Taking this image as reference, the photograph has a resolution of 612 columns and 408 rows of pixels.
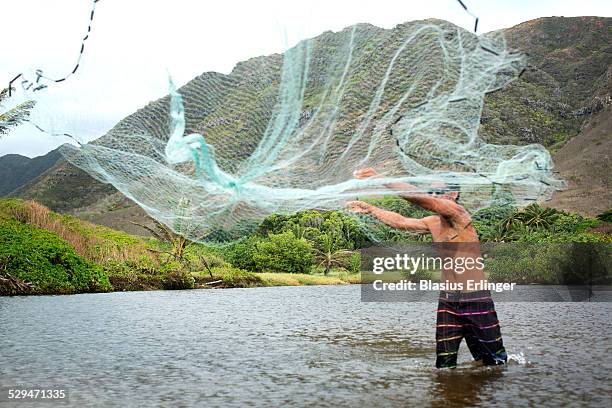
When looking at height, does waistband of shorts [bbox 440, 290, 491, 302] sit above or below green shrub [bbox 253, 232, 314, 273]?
below

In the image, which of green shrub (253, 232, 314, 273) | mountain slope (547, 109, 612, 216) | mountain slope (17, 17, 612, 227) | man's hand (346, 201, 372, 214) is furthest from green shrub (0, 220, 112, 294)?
mountain slope (547, 109, 612, 216)

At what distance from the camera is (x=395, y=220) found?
718cm

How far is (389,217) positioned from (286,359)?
397 cm

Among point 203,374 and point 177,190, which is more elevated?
point 177,190

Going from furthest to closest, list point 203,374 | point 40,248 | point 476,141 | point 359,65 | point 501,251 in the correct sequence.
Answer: point 501,251 < point 40,248 < point 203,374 < point 476,141 < point 359,65

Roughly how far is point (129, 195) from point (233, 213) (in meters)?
1.05

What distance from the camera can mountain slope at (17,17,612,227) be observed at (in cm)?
652

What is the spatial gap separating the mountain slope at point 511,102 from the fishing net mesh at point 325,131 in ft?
0.08

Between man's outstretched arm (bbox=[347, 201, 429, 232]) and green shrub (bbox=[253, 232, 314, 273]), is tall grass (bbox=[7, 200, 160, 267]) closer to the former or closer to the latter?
green shrub (bbox=[253, 232, 314, 273])

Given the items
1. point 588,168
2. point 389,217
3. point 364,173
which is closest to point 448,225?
point 389,217

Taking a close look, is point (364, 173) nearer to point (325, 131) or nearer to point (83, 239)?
point (325, 131)

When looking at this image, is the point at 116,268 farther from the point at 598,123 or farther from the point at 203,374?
the point at 598,123

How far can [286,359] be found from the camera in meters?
10.2

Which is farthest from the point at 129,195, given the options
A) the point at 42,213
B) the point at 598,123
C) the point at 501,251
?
the point at 598,123
